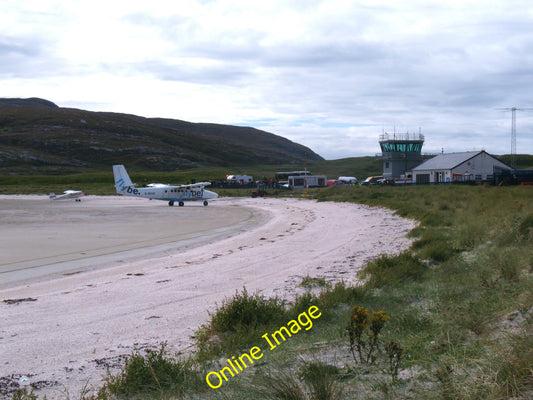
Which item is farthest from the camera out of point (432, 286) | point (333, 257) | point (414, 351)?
point (333, 257)

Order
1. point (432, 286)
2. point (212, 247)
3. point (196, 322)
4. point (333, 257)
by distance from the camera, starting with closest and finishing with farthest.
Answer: point (196, 322) < point (432, 286) < point (333, 257) < point (212, 247)

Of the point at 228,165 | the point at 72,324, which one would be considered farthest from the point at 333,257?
the point at 228,165

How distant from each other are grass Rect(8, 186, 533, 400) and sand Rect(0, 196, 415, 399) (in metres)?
0.88

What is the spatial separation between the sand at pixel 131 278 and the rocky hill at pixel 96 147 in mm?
117705

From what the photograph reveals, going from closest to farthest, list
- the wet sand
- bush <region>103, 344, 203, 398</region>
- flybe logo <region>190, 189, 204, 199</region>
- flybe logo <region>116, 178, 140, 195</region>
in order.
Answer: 1. bush <region>103, 344, 203, 398</region>
2. the wet sand
3. flybe logo <region>190, 189, 204, 199</region>
4. flybe logo <region>116, 178, 140, 195</region>

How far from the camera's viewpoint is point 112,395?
4230 millimetres

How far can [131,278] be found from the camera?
10.6 m

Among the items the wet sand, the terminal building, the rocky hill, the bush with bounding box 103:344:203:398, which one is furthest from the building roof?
the rocky hill

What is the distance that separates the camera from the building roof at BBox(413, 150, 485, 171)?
57.6 m

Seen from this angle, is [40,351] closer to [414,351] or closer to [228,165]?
[414,351]

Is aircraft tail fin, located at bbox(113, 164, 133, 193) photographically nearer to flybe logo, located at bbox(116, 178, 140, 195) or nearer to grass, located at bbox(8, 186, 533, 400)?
flybe logo, located at bbox(116, 178, 140, 195)

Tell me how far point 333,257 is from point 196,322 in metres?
6.22

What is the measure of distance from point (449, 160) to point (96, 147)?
413ft

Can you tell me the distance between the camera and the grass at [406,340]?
11.8 ft
